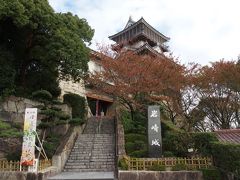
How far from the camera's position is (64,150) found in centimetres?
1417

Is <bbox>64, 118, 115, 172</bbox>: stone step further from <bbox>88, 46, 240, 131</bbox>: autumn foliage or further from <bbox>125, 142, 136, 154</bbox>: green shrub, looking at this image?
<bbox>88, 46, 240, 131</bbox>: autumn foliage

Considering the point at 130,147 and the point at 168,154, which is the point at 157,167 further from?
the point at 130,147

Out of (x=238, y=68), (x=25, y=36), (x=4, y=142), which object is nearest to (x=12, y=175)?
(x=4, y=142)

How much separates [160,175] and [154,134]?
321cm

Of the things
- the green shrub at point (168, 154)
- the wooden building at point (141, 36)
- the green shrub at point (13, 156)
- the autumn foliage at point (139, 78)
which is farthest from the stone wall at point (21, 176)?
the wooden building at point (141, 36)

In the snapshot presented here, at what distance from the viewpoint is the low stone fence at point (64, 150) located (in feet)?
42.9

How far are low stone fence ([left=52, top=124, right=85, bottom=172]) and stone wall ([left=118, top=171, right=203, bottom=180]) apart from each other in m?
3.86

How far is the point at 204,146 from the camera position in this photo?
473 inches

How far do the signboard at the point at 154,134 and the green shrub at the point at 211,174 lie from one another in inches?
116

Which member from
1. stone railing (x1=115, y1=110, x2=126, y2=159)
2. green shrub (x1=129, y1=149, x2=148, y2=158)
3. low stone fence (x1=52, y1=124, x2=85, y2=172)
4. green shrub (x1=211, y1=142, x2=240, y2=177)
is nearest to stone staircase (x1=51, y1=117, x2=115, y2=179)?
low stone fence (x1=52, y1=124, x2=85, y2=172)

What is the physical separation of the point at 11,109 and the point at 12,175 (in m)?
8.36

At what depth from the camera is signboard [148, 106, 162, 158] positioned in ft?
43.6

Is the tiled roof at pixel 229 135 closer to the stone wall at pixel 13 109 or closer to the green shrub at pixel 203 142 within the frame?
the green shrub at pixel 203 142

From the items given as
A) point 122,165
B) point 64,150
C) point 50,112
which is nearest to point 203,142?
point 122,165
